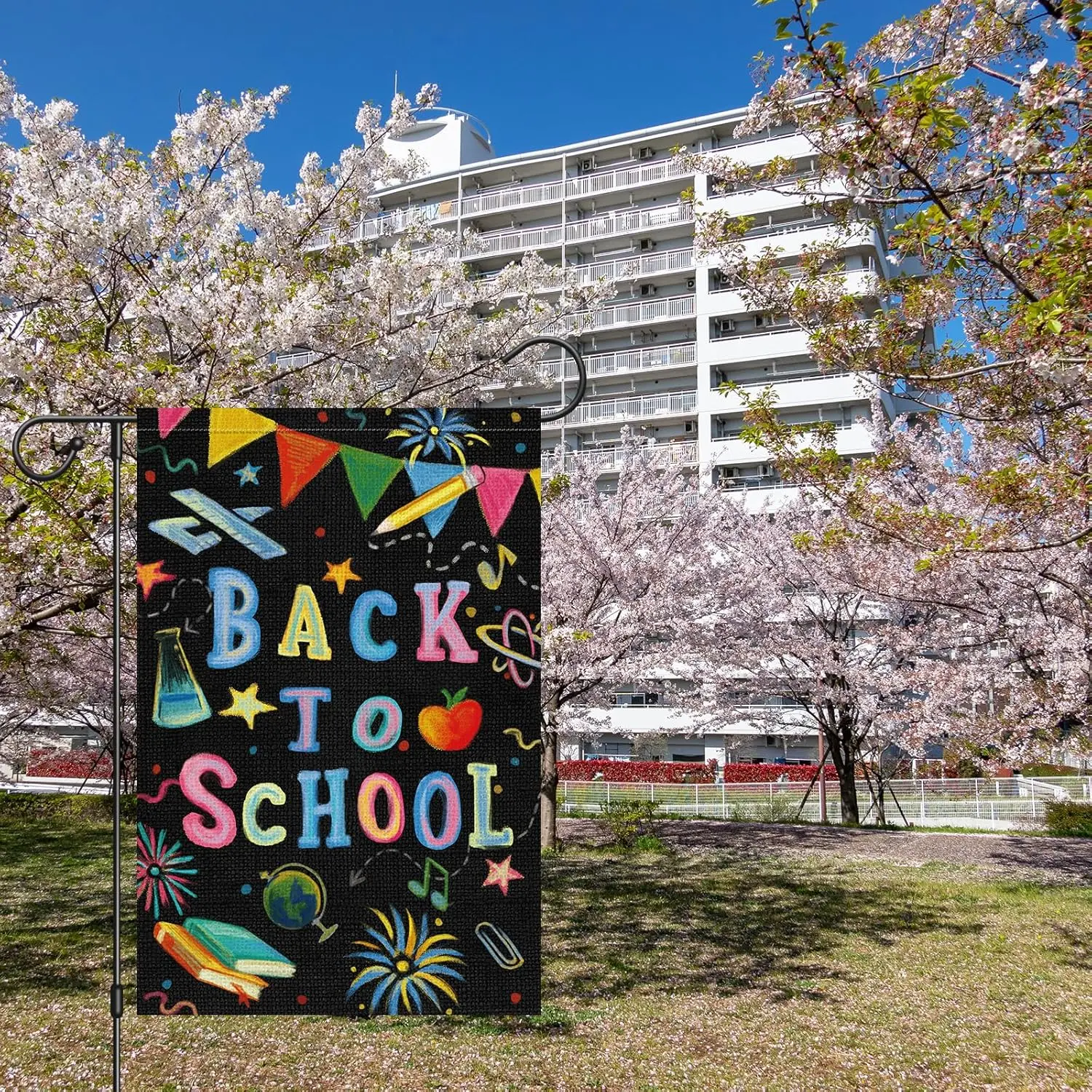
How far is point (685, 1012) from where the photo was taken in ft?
21.9

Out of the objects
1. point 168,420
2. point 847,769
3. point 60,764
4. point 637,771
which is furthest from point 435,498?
point 60,764

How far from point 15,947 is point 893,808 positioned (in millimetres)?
19253

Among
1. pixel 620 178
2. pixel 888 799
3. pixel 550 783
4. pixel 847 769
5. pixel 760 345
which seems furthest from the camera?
pixel 620 178

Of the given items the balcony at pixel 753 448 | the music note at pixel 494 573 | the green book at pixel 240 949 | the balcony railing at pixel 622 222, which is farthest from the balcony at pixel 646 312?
the green book at pixel 240 949

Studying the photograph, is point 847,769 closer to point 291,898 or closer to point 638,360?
point 291,898

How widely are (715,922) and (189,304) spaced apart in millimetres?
7816

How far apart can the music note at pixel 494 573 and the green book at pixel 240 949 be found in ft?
4.19

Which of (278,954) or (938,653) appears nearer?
(278,954)

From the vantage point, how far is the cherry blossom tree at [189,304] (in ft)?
22.1

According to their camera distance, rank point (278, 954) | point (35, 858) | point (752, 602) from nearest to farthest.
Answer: point (278, 954) < point (35, 858) < point (752, 602)

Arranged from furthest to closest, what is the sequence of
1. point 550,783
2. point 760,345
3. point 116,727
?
point 760,345, point 550,783, point 116,727

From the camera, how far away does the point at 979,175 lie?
6578 mm

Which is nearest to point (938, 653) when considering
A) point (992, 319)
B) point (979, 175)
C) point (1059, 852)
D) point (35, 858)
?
point (1059, 852)

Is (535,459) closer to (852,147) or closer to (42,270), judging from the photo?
(852,147)
